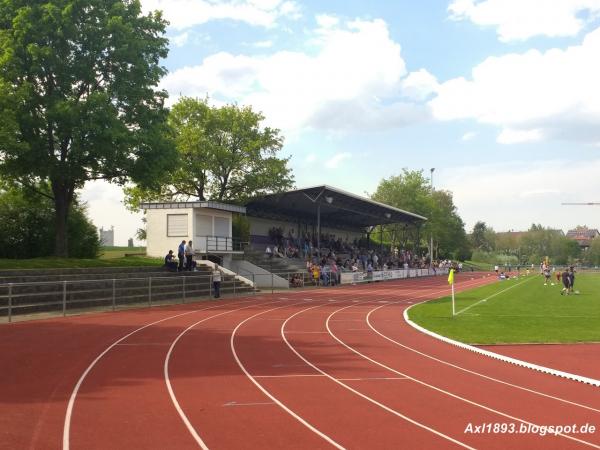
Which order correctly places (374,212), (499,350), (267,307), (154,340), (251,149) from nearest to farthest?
(499,350) < (154,340) < (267,307) < (251,149) < (374,212)

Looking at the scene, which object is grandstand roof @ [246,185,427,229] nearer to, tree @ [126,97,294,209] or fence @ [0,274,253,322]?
tree @ [126,97,294,209]

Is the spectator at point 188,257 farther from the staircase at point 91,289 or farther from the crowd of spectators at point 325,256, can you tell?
the crowd of spectators at point 325,256

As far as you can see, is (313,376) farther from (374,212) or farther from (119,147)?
(374,212)

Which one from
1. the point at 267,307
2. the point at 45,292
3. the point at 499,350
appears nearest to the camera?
the point at 499,350

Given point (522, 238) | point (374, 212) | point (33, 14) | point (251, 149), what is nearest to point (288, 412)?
point (33, 14)

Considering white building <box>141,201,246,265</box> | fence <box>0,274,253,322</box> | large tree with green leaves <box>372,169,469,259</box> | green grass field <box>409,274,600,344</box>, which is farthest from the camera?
large tree with green leaves <box>372,169,469,259</box>

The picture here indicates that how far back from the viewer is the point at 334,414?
739cm

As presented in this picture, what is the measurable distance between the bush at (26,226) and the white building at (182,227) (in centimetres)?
440

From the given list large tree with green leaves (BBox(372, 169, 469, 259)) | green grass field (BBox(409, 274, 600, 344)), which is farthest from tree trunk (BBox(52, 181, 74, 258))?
large tree with green leaves (BBox(372, 169, 469, 259))

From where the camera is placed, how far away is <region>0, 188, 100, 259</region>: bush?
29.7m

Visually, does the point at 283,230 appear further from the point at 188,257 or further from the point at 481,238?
the point at 481,238

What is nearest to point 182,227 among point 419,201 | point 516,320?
point 516,320

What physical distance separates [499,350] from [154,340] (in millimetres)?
7971

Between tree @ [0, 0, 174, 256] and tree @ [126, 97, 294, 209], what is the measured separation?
47.7ft
